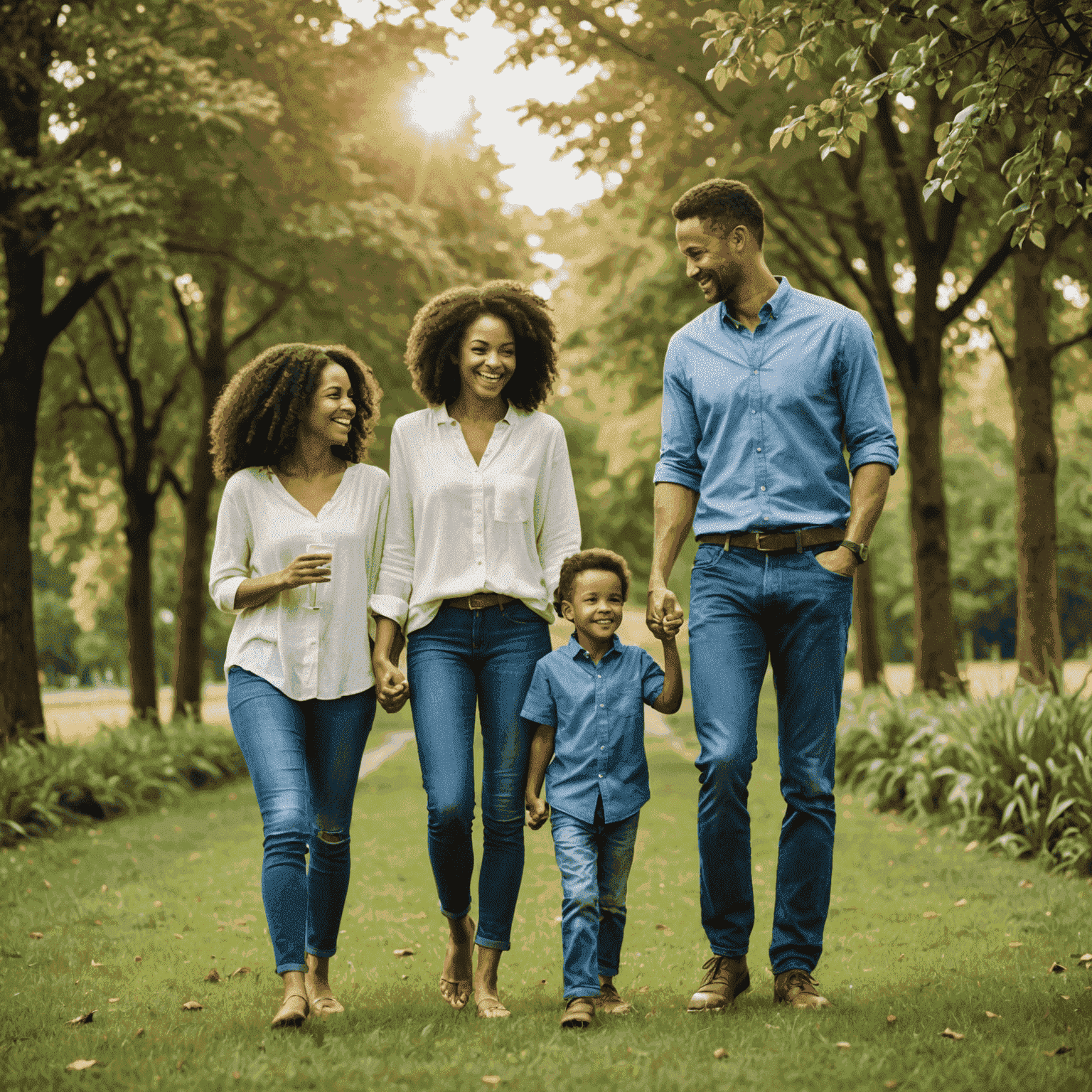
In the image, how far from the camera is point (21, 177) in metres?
9.60

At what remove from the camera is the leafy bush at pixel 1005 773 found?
7.50m

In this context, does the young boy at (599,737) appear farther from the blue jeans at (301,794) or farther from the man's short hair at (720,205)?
the man's short hair at (720,205)

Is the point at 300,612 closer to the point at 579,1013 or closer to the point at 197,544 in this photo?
the point at 579,1013

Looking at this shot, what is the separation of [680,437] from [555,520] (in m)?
0.54

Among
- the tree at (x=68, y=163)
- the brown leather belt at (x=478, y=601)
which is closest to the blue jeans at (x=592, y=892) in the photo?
the brown leather belt at (x=478, y=601)

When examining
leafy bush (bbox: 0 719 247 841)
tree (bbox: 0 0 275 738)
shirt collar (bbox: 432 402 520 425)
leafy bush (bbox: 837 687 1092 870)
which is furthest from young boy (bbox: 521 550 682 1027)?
tree (bbox: 0 0 275 738)

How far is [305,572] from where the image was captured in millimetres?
4227

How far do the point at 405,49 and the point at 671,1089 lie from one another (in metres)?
11.3

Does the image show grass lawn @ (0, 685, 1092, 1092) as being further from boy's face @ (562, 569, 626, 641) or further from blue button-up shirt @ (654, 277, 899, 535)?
blue button-up shirt @ (654, 277, 899, 535)

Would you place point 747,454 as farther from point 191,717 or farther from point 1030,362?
point 191,717

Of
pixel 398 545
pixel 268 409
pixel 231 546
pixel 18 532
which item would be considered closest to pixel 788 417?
pixel 398 545

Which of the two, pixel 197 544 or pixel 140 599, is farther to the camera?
pixel 140 599

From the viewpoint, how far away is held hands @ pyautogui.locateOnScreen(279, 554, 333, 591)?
4.23m

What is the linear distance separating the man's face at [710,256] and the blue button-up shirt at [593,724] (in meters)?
1.28
